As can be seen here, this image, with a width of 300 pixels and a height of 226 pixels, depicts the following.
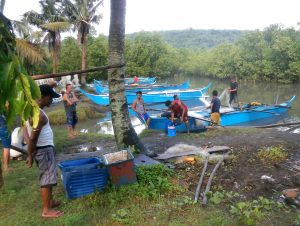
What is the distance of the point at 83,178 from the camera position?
4559mm

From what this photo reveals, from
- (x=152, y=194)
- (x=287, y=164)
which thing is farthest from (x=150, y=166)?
(x=287, y=164)

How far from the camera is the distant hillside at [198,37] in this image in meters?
132

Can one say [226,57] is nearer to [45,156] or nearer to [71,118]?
[71,118]

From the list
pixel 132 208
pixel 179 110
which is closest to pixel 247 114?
pixel 179 110

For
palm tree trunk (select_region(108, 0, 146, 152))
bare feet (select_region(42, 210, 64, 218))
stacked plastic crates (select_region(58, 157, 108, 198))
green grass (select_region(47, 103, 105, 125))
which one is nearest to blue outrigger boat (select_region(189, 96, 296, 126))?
green grass (select_region(47, 103, 105, 125))

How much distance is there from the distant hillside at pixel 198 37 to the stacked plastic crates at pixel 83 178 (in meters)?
128

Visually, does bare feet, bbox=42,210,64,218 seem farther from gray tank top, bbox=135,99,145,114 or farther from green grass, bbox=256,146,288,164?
gray tank top, bbox=135,99,145,114

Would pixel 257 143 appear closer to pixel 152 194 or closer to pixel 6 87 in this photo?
pixel 152 194

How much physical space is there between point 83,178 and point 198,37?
141689 mm

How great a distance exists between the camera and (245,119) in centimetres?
1377

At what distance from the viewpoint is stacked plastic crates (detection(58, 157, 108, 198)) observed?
4484mm

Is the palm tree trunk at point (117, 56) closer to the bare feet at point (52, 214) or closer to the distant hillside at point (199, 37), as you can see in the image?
the bare feet at point (52, 214)

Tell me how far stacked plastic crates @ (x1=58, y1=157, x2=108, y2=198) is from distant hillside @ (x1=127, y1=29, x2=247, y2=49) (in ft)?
419

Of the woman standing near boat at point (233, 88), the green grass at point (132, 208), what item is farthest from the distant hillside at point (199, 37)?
the green grass at point (132, 208)
